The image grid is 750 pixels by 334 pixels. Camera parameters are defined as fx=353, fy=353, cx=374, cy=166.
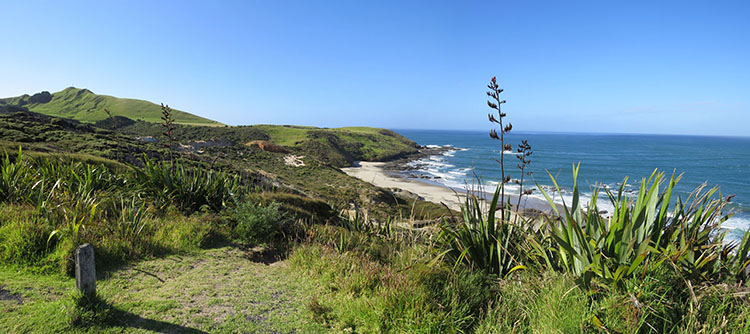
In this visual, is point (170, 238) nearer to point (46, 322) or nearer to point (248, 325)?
point (46, 322)

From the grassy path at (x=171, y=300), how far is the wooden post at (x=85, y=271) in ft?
0.55

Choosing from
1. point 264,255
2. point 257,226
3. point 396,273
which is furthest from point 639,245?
point 257,226

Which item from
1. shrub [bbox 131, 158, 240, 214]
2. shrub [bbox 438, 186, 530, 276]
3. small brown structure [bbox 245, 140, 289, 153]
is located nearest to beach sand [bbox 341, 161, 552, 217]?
small brown structure [bbox 245, 140, 289, 153]

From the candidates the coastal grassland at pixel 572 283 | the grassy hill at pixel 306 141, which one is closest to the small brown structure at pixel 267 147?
the grassy hill at pixel 306 141

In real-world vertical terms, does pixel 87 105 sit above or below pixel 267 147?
above

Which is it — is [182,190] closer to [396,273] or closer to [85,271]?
[85,271]

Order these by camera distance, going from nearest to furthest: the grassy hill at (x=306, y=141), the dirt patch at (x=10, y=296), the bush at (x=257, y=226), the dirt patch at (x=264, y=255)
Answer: the dirt patch at (x=10, y=296)
the dirt patch at (x=264, y=255)
the bush at (x=257, y=226)
the grassy hill at (x=306, y=141)

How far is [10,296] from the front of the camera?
3.22 metres

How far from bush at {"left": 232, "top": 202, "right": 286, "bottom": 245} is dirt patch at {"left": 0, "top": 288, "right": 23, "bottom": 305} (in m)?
2.93

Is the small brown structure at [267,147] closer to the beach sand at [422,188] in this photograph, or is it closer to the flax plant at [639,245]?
the beach sand at [422,188]

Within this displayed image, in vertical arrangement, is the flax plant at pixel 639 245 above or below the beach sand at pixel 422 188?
above

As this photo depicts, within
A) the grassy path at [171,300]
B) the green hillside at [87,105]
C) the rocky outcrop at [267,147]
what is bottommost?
the rocky outcrop at [267,147]

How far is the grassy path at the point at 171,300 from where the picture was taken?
2.96 metres

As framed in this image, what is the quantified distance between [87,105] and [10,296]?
14298cm
